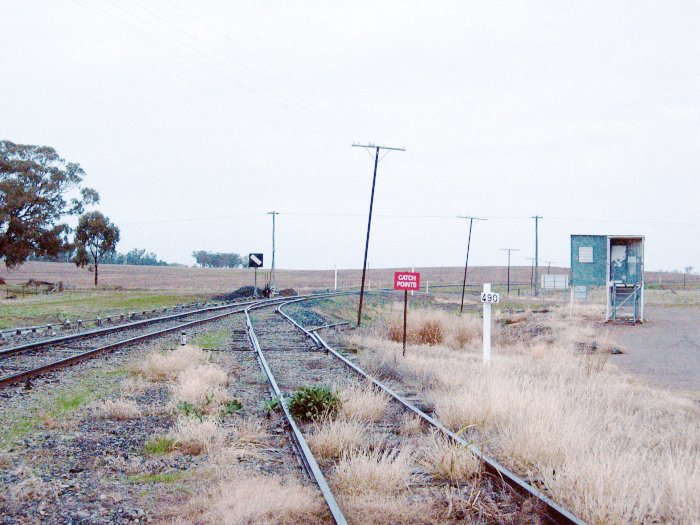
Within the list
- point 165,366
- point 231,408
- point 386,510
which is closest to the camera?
point 386,510

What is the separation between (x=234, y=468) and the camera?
653 centimetres

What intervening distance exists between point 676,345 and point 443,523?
920 inches

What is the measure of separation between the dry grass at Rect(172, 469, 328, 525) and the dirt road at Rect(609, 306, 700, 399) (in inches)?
452

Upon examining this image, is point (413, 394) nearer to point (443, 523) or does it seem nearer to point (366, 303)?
point (443, 523)

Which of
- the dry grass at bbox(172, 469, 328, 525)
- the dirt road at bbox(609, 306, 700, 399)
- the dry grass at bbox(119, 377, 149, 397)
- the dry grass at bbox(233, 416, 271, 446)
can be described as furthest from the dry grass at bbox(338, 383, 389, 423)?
the dirt road at bbox(609, 306, 700, 399)

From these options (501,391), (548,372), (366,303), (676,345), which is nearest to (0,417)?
(501,391)

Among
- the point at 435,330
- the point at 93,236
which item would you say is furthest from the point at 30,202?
the point at 435,330

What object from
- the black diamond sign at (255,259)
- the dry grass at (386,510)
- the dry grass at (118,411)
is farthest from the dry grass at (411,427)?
the black diamond sign at (255,259)

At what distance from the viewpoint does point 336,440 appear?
24.2 ft

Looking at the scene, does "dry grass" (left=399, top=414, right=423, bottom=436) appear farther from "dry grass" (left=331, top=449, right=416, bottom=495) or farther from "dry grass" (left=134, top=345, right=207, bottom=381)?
"dry grass" (left=134, top=345, right=207, bottom=381)

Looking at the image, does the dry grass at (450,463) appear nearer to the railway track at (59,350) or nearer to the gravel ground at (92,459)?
the gravel ground at (92,459)

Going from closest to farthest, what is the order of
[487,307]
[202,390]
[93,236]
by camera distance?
[202,390], [487,307], [93,236]

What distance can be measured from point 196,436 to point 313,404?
1813mm

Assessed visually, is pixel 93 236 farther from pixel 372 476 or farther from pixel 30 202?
pixel 372 476
